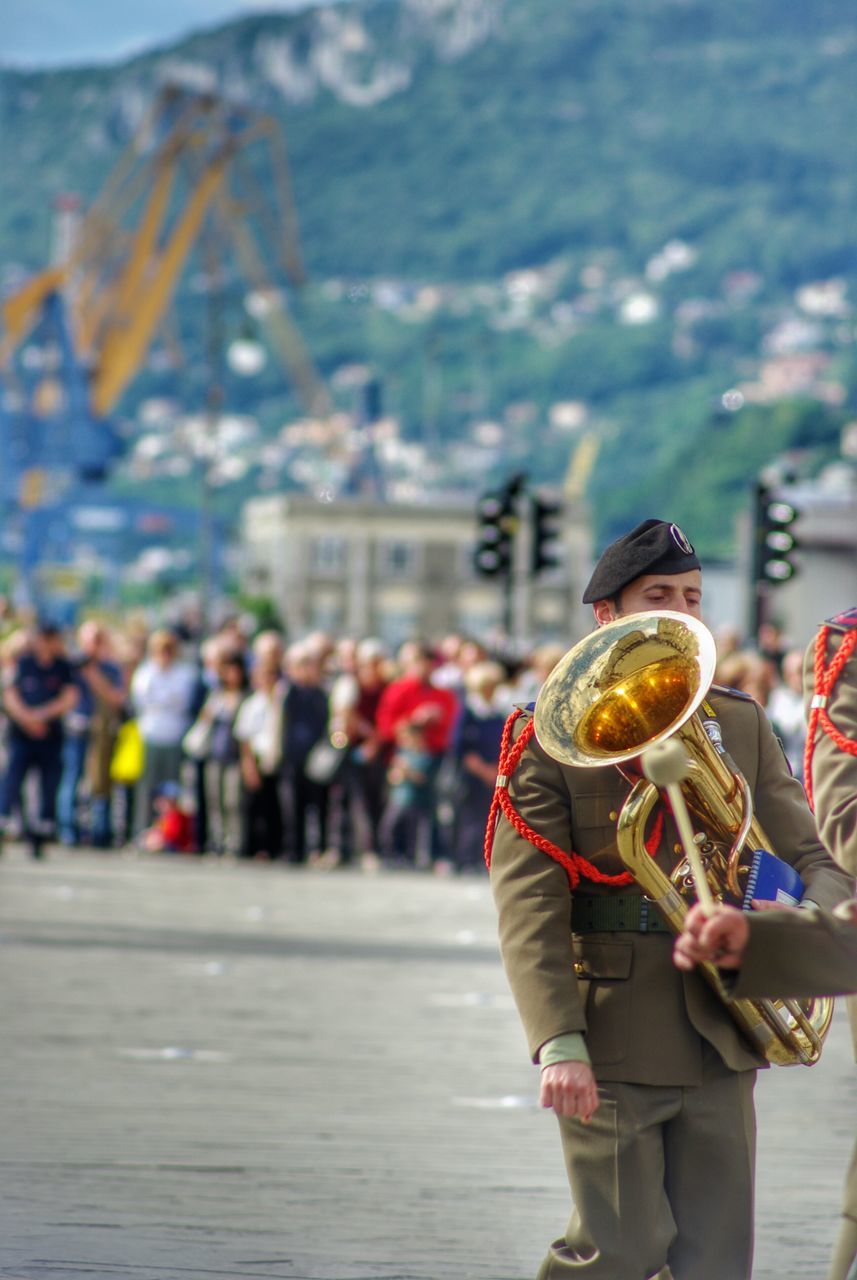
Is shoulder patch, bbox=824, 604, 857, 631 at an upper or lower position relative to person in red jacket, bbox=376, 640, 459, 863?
upper

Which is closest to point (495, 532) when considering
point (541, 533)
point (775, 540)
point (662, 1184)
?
point (541, 533)

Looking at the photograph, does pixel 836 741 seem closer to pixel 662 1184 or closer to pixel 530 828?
pixel 530 828

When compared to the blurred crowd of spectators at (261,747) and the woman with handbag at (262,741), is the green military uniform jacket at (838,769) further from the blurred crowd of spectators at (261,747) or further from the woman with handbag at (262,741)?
the woman with handbag at (262,741)

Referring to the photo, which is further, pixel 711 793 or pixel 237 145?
pixel 237 145

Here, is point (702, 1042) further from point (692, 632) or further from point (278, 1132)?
point (278, 1132)

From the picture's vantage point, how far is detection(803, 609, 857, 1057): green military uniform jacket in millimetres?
4363

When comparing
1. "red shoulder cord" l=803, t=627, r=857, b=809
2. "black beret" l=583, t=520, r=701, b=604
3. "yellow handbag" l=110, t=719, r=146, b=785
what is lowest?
"yellow handbag" l=110, t=719, r=146, b=785

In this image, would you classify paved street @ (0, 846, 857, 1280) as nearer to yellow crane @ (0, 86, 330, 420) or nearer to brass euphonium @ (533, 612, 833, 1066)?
brass euphonium @ (533, 612, 833, 1066)

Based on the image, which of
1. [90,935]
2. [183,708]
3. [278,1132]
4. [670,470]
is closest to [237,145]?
[670,470]

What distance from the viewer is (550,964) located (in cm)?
394

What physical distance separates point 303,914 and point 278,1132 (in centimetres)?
738

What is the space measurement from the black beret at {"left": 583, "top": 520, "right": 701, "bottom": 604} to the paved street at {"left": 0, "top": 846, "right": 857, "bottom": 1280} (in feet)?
3.50

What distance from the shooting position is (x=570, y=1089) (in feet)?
12.6

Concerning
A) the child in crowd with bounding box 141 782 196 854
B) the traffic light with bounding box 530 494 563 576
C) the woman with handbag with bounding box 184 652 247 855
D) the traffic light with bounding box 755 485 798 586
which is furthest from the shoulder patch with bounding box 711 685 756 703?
the traffic light with bounding box 530 494 563 576
